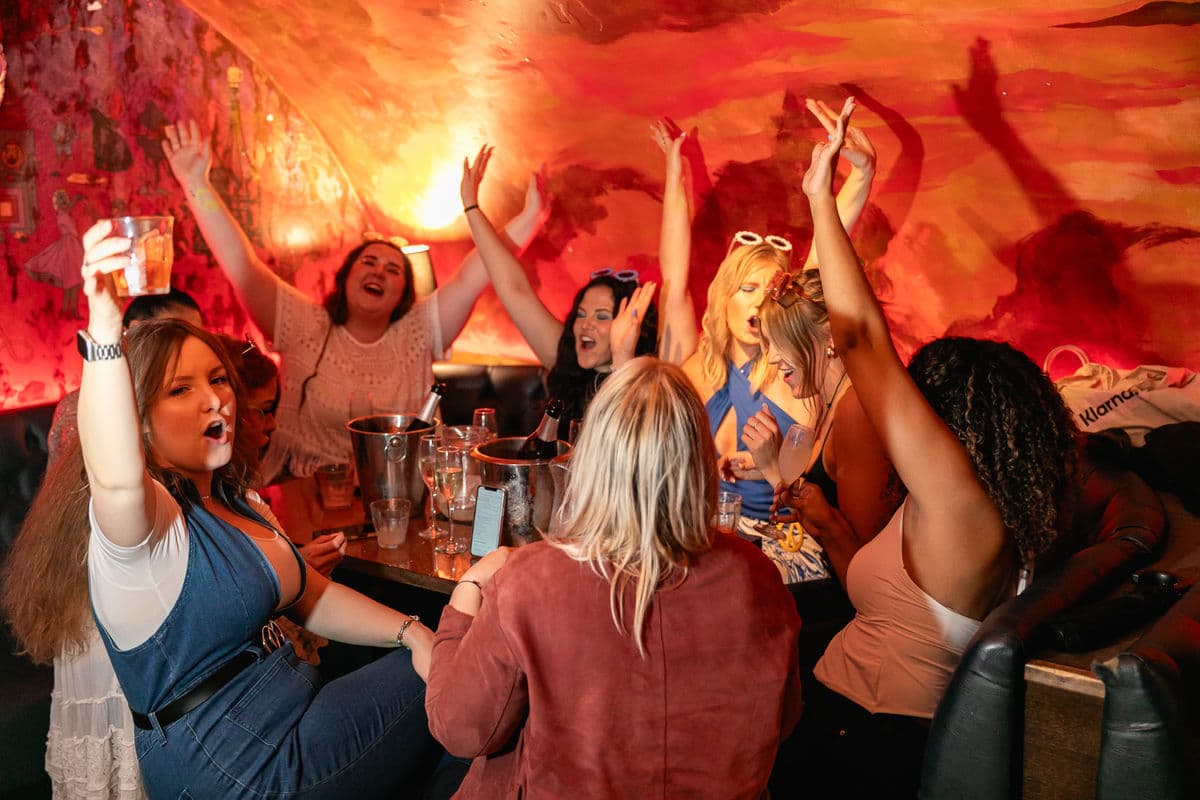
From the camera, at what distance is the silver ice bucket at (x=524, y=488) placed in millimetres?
2379

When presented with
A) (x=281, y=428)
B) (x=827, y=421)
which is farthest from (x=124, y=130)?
(x=827, y=421)

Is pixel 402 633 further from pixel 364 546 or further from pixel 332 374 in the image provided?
pixel 332 374

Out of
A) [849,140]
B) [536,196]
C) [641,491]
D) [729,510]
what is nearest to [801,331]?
[849,140]

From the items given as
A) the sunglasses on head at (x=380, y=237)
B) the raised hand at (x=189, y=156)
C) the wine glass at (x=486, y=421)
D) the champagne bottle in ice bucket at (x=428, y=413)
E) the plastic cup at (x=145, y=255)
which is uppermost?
the raised hand at (x=189, y=156)

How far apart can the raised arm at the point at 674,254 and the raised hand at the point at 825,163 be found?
1892 mm

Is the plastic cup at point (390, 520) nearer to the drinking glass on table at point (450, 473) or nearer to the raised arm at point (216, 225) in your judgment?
the drinking glass on table at point (450, 473)

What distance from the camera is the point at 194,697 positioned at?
1.76 metres

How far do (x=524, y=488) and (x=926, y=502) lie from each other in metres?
1.00

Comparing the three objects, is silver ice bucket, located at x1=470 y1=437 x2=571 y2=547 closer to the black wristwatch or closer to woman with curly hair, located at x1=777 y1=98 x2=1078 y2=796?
woman with curly hair, located at x1=777 y1=98 x2=1078 y2=796

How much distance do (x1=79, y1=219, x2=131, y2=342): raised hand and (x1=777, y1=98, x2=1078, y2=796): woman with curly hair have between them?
48.4 inches

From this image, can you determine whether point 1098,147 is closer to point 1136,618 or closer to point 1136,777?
point 1136,618

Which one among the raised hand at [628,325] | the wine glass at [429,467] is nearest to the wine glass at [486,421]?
the wine glass at [429,467]

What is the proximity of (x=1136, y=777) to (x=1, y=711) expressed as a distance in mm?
2537

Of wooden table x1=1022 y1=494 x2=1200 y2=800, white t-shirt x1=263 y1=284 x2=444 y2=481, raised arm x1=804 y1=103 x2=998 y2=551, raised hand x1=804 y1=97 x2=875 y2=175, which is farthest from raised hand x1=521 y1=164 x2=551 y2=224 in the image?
wooden table x1=1022 y1=494 x2=1200 y2=800
